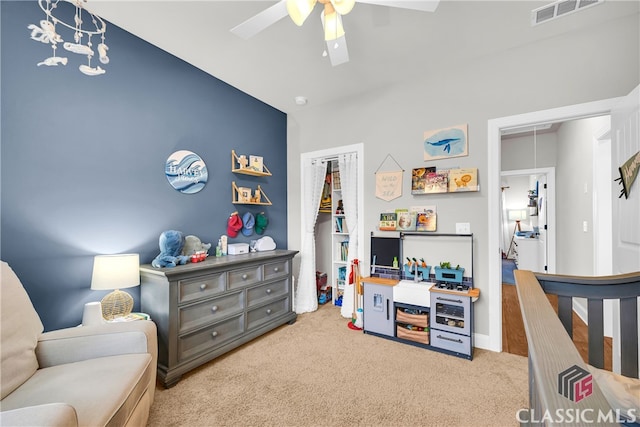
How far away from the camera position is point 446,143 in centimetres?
263

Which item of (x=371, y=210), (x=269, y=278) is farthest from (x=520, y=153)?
(x=269, y=278)

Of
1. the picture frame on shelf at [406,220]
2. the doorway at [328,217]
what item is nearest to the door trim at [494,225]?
the picture frame on shelf at [406,220]

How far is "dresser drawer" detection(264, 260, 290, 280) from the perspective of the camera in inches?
109

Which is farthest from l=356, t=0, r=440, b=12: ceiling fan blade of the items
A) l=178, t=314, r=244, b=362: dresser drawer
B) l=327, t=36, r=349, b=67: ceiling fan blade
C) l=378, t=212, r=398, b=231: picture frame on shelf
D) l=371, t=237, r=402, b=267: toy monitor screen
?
l=178, t=314, r=244, b=362: dresser drawer

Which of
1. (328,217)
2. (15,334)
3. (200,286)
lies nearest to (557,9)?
(328,217)

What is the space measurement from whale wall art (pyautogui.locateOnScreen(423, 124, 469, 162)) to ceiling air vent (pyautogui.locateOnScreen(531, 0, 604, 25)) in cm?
87

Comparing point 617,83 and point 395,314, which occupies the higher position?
point 617,83

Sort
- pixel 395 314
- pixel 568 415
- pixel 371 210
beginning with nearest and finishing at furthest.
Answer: pixel 568 415, pixel 395 314, pixel 371 210

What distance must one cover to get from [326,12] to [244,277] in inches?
84.6

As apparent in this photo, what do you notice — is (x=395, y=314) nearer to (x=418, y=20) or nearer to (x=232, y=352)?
(x=232, y=352)

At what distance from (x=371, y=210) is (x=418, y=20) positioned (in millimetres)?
1777

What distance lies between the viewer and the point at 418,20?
2008mm

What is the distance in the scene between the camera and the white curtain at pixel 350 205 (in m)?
3.22

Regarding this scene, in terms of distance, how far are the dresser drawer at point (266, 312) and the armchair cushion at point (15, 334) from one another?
1.47 metres
